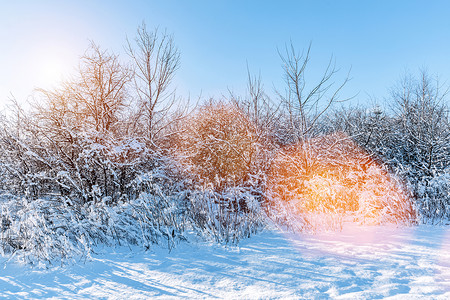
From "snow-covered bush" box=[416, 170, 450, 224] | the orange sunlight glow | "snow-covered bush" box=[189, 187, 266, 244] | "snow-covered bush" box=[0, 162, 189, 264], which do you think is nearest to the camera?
"snow-covered bush" box=[0, 162, 189, 264]

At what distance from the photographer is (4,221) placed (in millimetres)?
4727

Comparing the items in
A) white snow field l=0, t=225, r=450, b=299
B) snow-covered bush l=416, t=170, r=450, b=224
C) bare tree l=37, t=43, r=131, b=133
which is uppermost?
bare tree l=37, t=43, r=131, b=133

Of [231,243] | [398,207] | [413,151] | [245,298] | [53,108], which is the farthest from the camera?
[413,151]

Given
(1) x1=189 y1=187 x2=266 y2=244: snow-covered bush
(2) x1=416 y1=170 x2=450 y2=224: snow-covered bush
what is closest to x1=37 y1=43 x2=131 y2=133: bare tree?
(1) x1=189 y1=187 x2=266 y2=244: snow-covered bush

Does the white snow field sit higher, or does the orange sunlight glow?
the orange sunlight glow

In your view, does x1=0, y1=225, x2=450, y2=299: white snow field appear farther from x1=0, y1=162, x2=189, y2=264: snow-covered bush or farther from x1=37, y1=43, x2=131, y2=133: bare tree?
x1=37, y1=43, x2=131, y2=133: bare tree

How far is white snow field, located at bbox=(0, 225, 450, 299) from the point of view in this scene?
7.77 ft

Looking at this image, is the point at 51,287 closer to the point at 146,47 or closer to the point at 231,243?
the point at 231,243

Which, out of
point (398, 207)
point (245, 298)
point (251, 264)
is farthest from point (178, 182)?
point (398, 207)

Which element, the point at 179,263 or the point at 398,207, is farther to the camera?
the point at 398,207

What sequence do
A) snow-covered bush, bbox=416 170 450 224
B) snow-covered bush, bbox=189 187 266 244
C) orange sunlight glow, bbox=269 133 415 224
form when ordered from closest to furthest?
snow-covered bush, bbox=189 187 266 244 → orange sunlight glow, bbox=269 133 415 224 → snow-covered bush, bbox=416 170 450 224

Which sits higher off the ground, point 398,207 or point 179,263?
point 398,207

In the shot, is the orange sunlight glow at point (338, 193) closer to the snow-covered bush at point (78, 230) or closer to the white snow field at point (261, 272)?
the white snow field at point (261, 272)

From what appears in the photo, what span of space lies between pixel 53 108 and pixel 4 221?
270 centimetres
